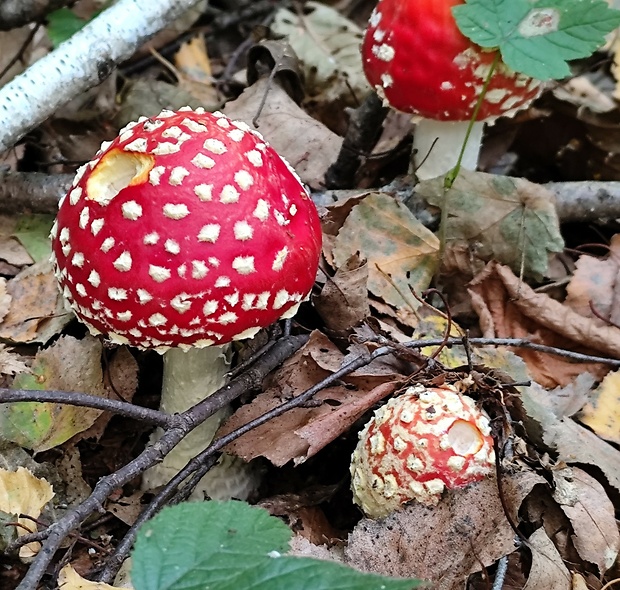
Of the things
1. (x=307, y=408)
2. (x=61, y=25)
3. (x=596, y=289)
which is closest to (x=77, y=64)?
(x=61, y=25)

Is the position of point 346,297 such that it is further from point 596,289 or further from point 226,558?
point 226,558

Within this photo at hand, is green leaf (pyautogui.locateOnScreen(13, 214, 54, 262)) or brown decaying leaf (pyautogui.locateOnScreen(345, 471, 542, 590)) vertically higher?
green leaf (pyautogui.locateOnScreen(13, 214, 54, 262))

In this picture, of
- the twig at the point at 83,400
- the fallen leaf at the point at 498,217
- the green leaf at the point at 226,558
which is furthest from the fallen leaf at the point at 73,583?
the fallen leaf at the point at 498,217

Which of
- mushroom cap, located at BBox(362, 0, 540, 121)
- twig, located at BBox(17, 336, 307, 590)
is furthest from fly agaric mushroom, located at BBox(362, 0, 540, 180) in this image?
twig, located at BBox(17, 336, 307, 590)

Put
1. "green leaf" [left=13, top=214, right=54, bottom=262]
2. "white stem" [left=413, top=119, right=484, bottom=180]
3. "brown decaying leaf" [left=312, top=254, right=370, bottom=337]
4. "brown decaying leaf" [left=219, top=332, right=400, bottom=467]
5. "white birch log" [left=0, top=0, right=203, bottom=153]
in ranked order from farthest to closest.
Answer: "white stem" [left=413, top=119, right=484, bottom=180] → "green leaf" [left=13, top=214, right=54, bottom=262] → "white birch log" [left=0, top=0, right=203, bottom=153] → "brown decaying leaf" [left=312, top=254, right=370, bottom=337] → "brown decaying leaf" [left=219, top=332, right=400, bottom=467]

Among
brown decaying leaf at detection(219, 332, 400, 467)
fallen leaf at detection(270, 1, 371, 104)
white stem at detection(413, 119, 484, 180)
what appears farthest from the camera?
fallen leaf at detection(270, 1, 371, 104)

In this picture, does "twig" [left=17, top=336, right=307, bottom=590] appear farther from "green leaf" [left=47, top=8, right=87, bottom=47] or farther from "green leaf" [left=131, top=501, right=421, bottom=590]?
"green leaf" [left=47, top=8, right=87, bottom=47]

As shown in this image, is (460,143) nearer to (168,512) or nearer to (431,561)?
(431,561)
